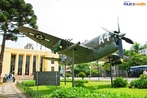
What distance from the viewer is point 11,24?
26.3 m

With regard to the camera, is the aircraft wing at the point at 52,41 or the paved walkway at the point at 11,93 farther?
the aircraft wing at the point at 52,41

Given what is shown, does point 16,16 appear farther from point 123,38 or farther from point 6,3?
point 123,38

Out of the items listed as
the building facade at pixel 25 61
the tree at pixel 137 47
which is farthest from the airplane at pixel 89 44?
the tree at pixel 137 47

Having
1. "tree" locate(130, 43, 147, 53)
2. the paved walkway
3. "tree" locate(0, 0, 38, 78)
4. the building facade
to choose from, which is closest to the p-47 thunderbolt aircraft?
the paved walkway

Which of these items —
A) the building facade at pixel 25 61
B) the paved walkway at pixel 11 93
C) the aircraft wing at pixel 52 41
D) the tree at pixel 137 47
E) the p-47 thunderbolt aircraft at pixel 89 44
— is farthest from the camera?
the tree at pixel 137 47

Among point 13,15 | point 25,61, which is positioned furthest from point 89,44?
point 25,61

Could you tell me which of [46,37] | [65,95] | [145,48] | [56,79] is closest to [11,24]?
[46,37]

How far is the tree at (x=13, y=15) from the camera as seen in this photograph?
23.5 m

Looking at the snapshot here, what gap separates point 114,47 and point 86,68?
4938 cm

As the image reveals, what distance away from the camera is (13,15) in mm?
24828

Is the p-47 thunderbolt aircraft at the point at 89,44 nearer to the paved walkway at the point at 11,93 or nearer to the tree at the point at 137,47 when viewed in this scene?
the paved walkway at the point at 11,93

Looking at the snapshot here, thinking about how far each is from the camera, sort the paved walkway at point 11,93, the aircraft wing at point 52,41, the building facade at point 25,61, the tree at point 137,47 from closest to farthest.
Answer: the paved walkway at point 11,93
the aircraft wing at point 52,41
the building facade at point 25,61
the tree at point 137,47

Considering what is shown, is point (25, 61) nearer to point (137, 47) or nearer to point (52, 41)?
point (52, 41)

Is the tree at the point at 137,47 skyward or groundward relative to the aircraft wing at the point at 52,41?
skyward
